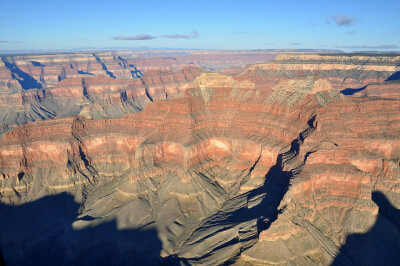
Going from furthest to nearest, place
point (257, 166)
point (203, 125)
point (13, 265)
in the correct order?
point (203, 125) < point (257, 166) < point (13, 265)

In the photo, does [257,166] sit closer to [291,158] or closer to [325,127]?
[291,158]

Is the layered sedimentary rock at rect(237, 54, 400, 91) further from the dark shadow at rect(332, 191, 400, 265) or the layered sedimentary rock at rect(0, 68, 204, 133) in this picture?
the dark shadow at rect(332, 191, 400, 265)

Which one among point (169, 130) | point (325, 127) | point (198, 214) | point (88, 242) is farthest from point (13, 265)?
point (325, 127)

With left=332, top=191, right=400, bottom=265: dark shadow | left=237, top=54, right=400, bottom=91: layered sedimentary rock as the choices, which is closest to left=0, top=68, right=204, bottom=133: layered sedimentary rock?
left=237, top=54, right=400, bottom=91: layered sedimentary rock

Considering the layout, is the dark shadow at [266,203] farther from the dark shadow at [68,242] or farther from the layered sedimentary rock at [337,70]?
the layered sedimentary rock at [337,70]

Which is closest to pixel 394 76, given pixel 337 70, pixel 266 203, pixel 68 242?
pixel 337 70

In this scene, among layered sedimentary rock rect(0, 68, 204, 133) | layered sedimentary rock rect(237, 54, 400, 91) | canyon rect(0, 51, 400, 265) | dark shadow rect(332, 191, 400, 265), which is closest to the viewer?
dark shadow rect(332, 191, 400, 265)

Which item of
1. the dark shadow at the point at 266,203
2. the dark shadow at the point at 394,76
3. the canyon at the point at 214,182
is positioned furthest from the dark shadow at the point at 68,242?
the dark shadow at the point at 394,76
